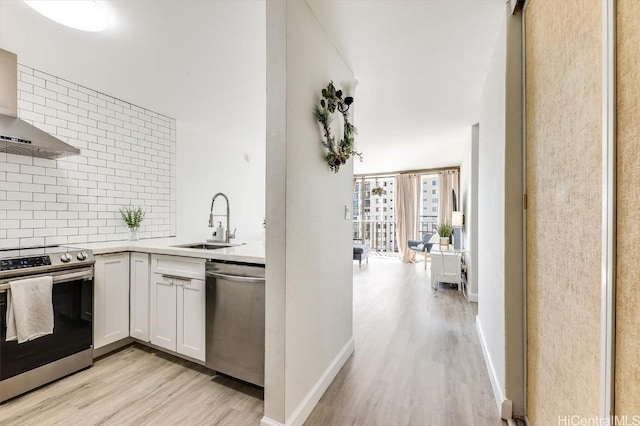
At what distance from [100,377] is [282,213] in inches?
77.2

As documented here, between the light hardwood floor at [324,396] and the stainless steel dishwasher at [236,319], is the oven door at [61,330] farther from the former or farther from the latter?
the stainless steel dishwasher at [236,319]

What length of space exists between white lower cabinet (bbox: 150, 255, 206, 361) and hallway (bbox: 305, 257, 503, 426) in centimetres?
104

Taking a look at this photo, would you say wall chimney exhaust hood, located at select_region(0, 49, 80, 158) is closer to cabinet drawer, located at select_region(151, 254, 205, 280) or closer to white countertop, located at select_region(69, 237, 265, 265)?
white countertop, located at select_region(69, 237, 265, 265)

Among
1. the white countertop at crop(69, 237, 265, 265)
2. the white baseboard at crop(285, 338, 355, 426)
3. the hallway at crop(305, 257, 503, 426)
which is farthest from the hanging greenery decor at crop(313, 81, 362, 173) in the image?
the hallway at crop(305, 257, 503, 426)

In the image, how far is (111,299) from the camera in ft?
7.53

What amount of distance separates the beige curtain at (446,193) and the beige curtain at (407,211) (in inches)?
22.8

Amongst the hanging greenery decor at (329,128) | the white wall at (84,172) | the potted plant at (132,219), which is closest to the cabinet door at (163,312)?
the potted plant at (132,219)

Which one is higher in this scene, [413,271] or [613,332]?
[613,332]

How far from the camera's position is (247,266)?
176cm

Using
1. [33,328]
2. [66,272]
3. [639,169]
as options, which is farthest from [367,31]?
[33,328]

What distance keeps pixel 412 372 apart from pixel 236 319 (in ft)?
4.59

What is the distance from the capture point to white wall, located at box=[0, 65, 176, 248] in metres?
2.24

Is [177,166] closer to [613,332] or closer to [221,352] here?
[221,352]

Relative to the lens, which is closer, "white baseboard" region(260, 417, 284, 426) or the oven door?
"white baseboard" region(260, 417, 284, 426)
